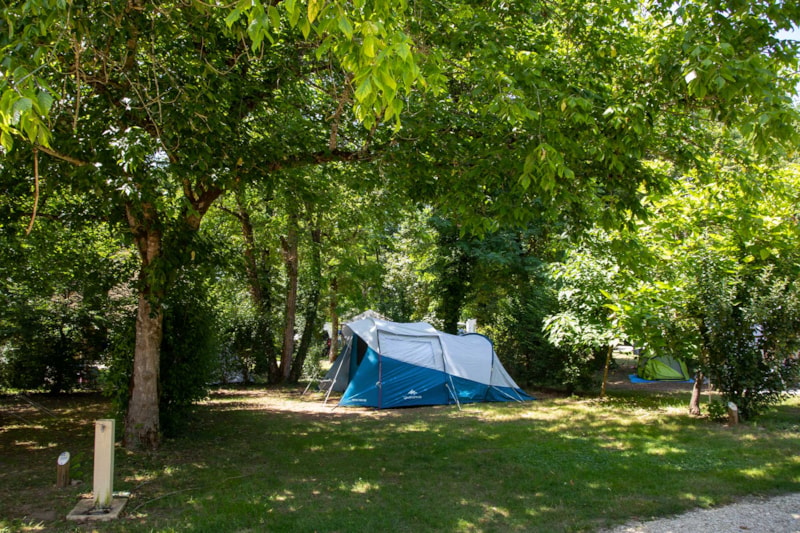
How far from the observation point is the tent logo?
11.8 metres

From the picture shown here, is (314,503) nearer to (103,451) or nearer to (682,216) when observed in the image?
(103,451)

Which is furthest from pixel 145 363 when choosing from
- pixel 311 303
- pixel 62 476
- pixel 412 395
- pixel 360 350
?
pixel 311 303

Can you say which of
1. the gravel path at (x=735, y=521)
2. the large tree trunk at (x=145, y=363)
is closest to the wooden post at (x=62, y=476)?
the large tree trunk at (x=145, y=363)

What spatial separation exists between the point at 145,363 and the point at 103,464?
2419 mm

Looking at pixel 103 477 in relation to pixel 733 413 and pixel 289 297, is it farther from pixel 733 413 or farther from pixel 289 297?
pixel 289 297

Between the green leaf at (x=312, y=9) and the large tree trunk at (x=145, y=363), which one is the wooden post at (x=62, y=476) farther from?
the green leaf at (x=312, y=9)

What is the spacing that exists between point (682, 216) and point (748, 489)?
17.5 feet

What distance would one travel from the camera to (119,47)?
20.5 ft

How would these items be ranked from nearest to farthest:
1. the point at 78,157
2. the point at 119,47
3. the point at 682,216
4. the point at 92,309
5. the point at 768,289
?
the point at 78,157 → the point at 119,47 → the point at 768,289 → the point at 682,216 → the point at 92,309

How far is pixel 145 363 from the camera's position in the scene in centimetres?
702

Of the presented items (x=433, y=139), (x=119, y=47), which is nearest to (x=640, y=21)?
(x=433, y=139)

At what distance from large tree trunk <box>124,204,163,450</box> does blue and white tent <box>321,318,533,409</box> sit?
17.2ft

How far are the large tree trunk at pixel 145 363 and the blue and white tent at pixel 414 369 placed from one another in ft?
17.2

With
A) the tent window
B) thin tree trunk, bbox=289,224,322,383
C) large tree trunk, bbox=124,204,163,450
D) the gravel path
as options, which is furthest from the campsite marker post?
thin tree trunk, bbox=289,224,322,383
